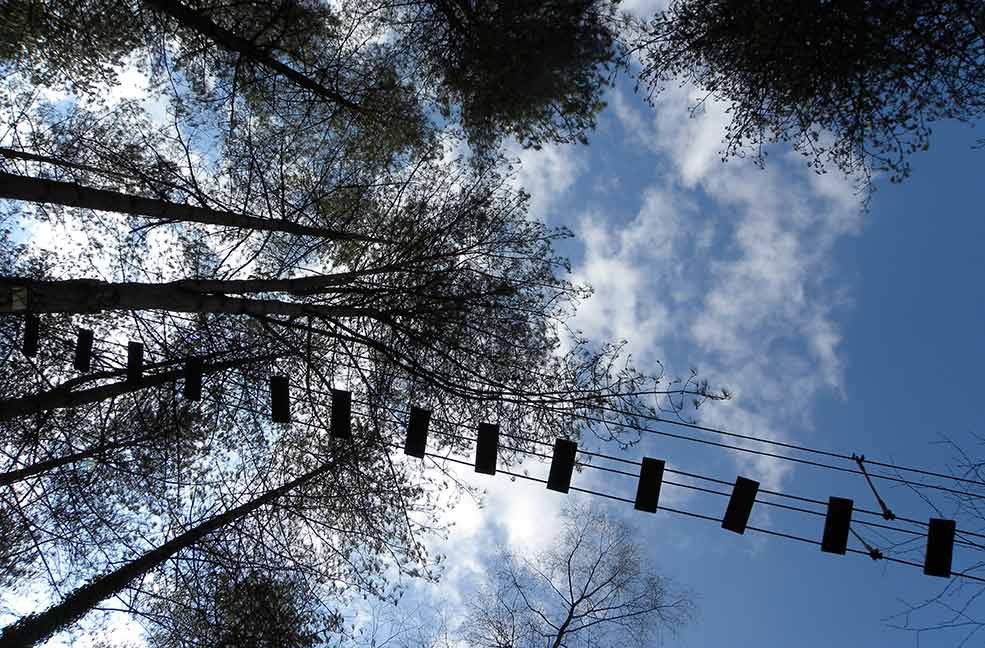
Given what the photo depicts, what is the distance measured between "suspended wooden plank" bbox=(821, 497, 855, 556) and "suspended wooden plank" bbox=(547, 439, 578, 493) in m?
2.37

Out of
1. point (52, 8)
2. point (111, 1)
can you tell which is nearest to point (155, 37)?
point (111, 1)

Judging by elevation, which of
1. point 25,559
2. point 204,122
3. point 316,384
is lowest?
point 25,559

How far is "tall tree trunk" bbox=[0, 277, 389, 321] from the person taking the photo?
4543 millimetres

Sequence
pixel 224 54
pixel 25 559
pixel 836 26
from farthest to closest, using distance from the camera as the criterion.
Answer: pixel 224 54
pixel 25 559
pixel 836 26

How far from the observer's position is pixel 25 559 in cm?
700

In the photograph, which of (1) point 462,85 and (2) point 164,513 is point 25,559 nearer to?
(2) point 164,513

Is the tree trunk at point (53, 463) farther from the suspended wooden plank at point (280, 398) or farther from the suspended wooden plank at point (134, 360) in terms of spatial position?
the suspended wooden plank at point (280, 398)

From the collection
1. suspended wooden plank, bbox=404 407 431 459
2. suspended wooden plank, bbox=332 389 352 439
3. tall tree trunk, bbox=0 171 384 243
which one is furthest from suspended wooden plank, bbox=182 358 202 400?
suspended wooden plank, bbox=404 407 431 459

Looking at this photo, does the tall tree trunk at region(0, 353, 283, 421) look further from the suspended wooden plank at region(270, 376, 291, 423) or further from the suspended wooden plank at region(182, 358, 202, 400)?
the suspended wooden plank at region(270, 376, 291, 423)

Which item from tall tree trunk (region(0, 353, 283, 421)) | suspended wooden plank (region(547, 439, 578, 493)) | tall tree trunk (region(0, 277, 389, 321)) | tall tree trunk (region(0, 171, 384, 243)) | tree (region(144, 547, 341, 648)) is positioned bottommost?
→ tree (region(144, 547, 341, 648))

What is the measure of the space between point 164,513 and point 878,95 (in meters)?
11.6

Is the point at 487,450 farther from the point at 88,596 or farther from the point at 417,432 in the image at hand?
the point at 88,596

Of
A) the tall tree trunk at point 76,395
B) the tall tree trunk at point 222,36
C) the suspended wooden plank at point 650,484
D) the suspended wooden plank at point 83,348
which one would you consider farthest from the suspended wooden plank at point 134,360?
the suspended wooden plank at point 650,484

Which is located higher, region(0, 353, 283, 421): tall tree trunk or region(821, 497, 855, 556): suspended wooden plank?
region(821, 497, 855, 556): suspended wooden plank
